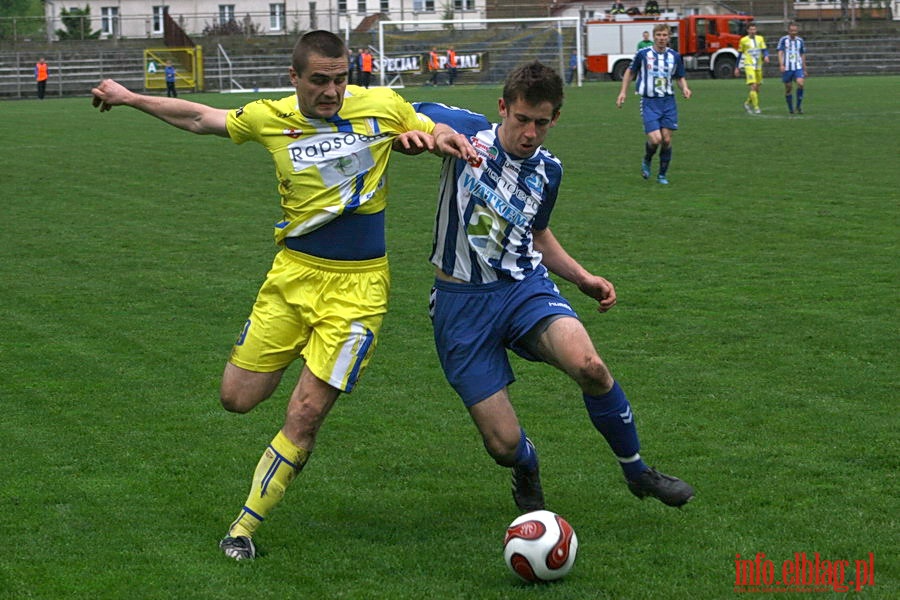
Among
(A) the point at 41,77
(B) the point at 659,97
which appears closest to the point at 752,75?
(B) the point at 659,97

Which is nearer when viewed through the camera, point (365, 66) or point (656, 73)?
point (656, 73)

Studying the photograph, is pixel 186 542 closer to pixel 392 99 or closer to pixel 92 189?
pixel 392 99

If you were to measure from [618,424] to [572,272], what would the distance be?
716 mm

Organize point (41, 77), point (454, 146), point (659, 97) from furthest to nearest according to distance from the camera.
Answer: point (41, 77)
point (659, 97)
point (454, 146)

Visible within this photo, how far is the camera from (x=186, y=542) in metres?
Answer: 5.45

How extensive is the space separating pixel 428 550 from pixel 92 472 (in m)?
1.97

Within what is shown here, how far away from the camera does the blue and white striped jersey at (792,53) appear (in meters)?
30.7

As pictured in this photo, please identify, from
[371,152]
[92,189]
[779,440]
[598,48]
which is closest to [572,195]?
[92,189]

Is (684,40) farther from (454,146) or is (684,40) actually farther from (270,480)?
(270,480)

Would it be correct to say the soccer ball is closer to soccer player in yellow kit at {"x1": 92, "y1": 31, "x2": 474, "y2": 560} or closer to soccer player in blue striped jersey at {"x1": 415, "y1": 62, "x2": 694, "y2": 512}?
soccer player in blue striped jersey at {"x1": 415, "y1": 62, "x2": 694, "y2": 512}

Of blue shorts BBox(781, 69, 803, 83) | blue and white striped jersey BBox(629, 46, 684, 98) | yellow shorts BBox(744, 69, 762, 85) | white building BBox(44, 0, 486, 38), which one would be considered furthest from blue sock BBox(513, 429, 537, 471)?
white building BBox(44, 0, 486, 38)

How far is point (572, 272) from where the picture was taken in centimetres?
582

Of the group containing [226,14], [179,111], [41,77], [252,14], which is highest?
[252,14]

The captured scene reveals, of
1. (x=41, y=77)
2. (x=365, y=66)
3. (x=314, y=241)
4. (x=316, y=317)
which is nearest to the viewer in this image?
(x=316, y=317)
